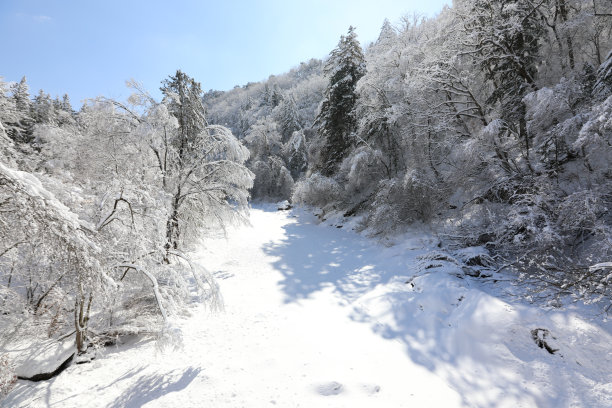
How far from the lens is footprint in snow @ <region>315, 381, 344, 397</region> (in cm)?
412

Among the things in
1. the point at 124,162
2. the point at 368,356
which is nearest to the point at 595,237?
the point at 368,356

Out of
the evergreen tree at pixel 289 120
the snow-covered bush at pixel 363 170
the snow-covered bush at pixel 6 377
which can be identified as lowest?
the snow-covered bush at pixel 6 377

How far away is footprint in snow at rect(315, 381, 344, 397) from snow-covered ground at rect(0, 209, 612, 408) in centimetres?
2

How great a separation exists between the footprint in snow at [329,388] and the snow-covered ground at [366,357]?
0.06ft

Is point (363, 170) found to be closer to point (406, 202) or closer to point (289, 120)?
point (406, 202)

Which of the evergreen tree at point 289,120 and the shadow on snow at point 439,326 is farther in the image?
the evergreen tree at point 289,120

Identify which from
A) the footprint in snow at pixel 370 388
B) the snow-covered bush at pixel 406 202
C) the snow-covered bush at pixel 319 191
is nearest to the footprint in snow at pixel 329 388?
the footprint in snow at pixel 370 388

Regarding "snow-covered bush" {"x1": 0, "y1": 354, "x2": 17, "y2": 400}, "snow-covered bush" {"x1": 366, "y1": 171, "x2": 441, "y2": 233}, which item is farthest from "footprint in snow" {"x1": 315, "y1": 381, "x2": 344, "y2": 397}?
"snow-covered bush" {"x1": 366, "y1": 171, "x2": 441, "y2": 233}

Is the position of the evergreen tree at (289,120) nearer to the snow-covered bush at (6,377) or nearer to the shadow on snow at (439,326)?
the shadow on snow at (439,326)

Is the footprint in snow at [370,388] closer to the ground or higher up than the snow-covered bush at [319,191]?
closer to the ground

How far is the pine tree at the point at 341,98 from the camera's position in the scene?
19312mm

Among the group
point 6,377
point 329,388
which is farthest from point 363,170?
point 6,377

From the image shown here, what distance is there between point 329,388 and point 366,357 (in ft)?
3.74

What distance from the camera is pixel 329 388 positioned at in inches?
166
